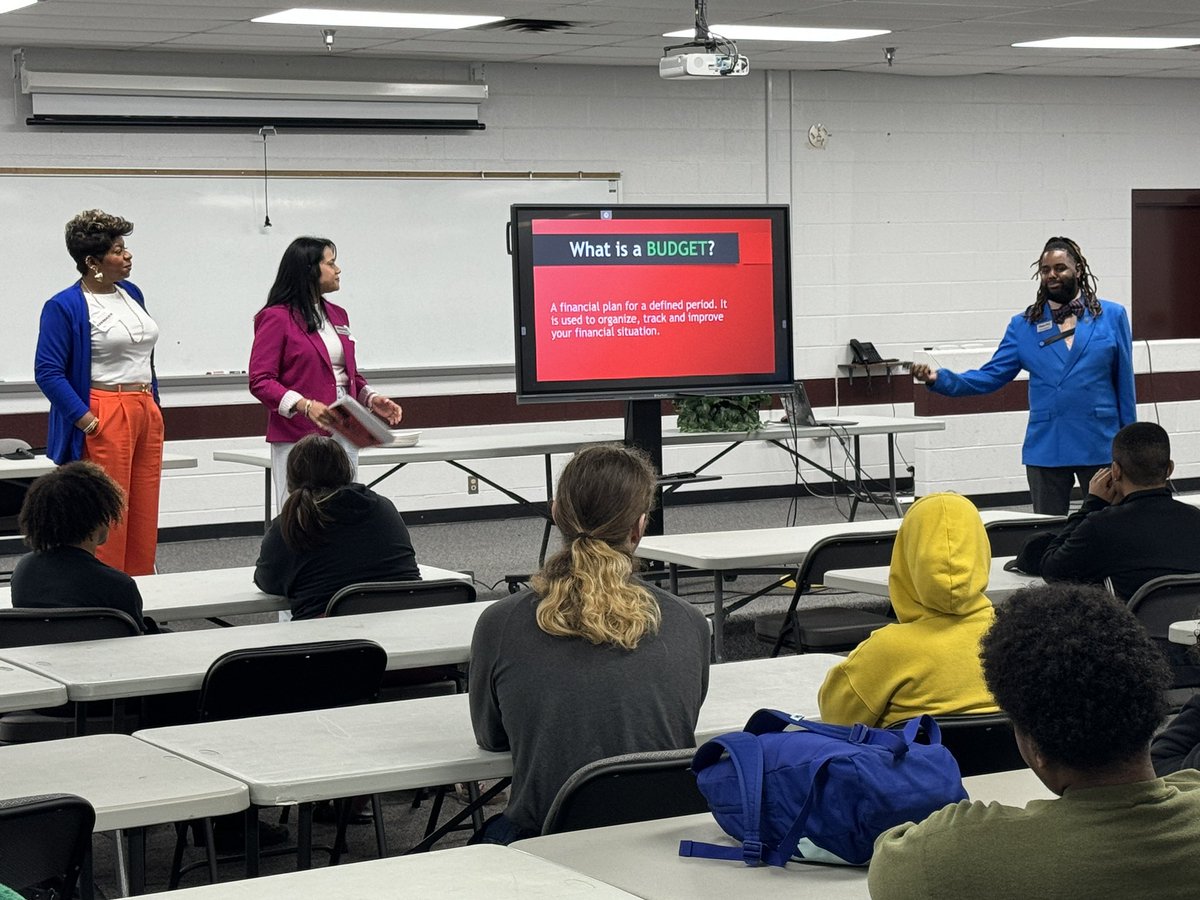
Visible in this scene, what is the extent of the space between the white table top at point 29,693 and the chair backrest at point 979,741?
1593 millimetres

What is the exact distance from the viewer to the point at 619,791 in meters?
2.34

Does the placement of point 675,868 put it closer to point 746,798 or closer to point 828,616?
point 746,798

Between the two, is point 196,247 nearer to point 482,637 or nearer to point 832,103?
point 832,103

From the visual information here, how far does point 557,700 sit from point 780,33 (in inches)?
269

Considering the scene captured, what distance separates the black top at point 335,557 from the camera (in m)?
4.27

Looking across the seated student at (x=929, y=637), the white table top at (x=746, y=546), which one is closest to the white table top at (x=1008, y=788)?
the seated student at (x=929, y=637)

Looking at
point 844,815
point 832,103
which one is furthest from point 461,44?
point 844,815

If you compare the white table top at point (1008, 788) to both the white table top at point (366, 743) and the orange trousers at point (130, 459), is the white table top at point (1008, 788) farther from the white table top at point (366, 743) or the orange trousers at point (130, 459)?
the orange trousers at point (130, 459)

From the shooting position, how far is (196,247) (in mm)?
8953

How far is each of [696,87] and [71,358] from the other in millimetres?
5507

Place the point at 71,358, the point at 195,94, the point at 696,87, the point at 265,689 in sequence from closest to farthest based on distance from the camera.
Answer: the point at 265,689 → the point at 71,358 → the point at 195,94 → the point at 696,87

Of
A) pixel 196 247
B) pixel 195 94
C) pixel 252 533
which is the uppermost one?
pixel 195 94

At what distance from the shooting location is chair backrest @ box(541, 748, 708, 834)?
2.32 m

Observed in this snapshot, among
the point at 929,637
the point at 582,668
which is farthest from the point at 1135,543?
the point at 582,668
